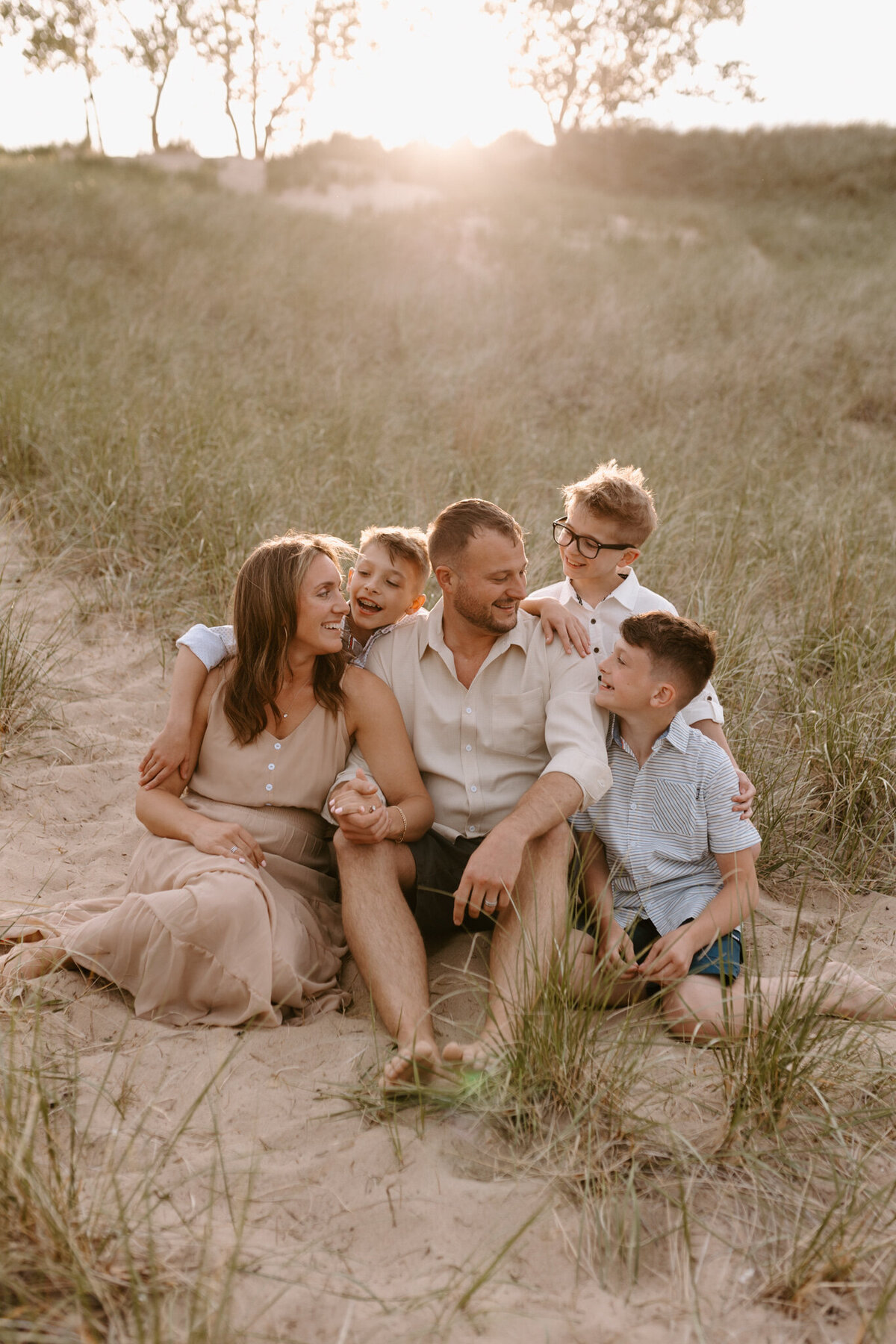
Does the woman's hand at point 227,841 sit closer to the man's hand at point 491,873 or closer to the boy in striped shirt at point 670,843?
the man's hand at point 491,873

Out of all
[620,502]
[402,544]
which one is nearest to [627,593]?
[620,502]

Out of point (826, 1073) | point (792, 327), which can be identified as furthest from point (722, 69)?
point (826, 1073)

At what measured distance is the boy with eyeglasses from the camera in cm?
303

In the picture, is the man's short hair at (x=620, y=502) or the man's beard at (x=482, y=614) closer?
the man's beard at (x=482, y=614)

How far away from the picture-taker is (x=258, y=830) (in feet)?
9.76

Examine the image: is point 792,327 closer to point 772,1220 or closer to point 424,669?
point 424,669

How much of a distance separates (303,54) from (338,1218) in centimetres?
2918

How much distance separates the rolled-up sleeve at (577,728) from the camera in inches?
109

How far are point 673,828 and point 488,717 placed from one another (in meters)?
0.65

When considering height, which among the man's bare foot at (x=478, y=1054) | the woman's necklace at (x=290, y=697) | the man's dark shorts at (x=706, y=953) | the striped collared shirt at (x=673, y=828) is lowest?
the man's dark shorts at (x=706, y=953)

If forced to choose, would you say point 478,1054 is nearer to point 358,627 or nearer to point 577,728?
point 577,728

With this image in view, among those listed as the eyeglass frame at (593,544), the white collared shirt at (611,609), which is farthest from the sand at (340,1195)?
the eyeglass frame at (593,544)

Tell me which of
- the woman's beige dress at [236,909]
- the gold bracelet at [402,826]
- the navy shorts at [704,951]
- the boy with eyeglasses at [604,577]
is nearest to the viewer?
the woman's beige dress at [236,909]

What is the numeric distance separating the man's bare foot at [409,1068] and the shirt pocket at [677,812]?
986 millimetres
